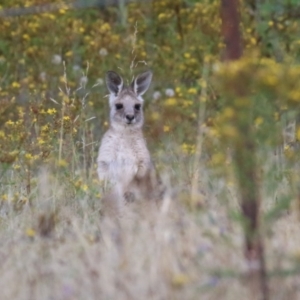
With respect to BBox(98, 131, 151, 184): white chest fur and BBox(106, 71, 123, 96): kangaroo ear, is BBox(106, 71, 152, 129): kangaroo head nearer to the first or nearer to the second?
BBox(106, 71, 123, 96): kangaroo ear

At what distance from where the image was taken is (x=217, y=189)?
649 centimetres

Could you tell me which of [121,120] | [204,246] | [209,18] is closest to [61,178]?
[121,120]

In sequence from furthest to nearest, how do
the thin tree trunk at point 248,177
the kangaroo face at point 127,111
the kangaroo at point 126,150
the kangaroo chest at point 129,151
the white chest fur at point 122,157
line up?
the kangaroo face at point 127,111, the kangaroo chest at point 129,151, the white chest fur at point 122,157, the kangaroo at point 126,150, the thin tree trunk at point 248,177

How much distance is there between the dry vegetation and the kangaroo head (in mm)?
191

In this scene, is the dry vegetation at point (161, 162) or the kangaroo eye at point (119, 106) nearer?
the dry vegetation at point (161, 162)

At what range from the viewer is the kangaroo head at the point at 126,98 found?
9516 mm

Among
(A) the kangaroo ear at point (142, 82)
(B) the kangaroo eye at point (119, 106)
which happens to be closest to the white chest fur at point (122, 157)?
(B) the kangaroo eye at point (119, 106)

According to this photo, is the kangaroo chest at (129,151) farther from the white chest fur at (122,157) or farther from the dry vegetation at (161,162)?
the dry vegetation at (161,162)

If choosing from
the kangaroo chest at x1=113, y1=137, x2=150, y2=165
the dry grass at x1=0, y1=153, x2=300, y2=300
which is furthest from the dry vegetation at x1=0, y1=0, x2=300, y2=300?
the kangaroo chest at x1=113, y1=137, x2=150, y2=165

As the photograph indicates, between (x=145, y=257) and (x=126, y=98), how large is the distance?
5026mm

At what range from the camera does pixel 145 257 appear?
469 cm

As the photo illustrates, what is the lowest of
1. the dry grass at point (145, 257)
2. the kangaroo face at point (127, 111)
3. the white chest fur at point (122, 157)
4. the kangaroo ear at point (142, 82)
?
the dry grass at point (145, 257)

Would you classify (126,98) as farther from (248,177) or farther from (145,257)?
(248,177)

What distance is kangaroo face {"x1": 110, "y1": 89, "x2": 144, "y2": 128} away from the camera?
31.0 feet
